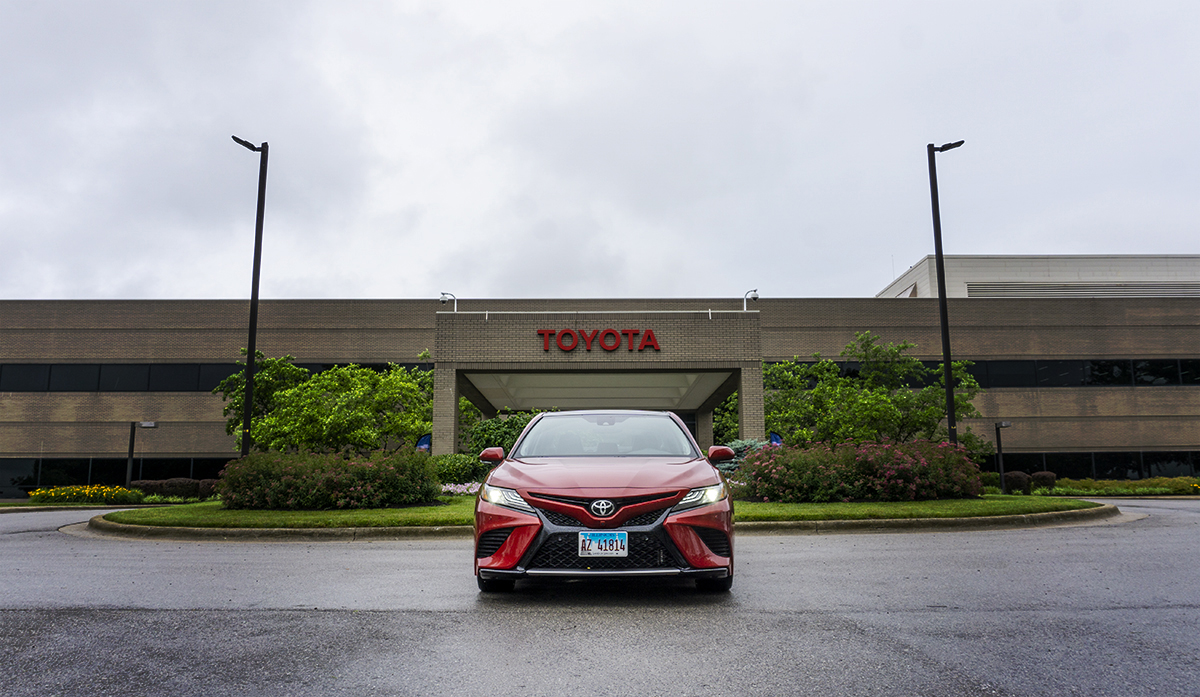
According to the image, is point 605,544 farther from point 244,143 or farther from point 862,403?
point 862,403

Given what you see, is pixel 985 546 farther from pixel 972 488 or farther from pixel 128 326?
pixel 128 326

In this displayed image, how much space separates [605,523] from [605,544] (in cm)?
14

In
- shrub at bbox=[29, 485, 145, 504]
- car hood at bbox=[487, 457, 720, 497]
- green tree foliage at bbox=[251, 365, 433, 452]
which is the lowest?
shrub at bbox=[29, 485, 145, 504]

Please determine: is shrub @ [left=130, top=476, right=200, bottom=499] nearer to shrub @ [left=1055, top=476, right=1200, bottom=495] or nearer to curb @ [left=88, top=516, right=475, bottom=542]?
curb @ [left=88, top=516, right=475, bottom=542]

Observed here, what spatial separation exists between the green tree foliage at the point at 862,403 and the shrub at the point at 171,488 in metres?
21.8

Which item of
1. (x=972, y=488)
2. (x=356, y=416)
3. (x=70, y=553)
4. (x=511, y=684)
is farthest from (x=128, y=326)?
(x=511, y=684)

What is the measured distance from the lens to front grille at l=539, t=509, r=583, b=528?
17.4 feet

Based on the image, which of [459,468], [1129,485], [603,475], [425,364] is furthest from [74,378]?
[1129,485]

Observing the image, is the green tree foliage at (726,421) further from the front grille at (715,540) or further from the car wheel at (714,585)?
the front grille at (715,540)

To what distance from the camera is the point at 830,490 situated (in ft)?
49.0

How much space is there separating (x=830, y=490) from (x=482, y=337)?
11790 mm

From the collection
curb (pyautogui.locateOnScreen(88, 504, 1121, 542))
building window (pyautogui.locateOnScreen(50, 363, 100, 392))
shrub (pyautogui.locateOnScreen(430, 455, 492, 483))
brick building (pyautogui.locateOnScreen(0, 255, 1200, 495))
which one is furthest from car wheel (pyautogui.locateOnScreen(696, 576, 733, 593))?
building window (pyautogui.locateOnScreen(50, 363, 100, 392))

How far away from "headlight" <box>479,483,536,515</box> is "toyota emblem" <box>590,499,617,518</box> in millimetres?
448

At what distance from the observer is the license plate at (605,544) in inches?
205
